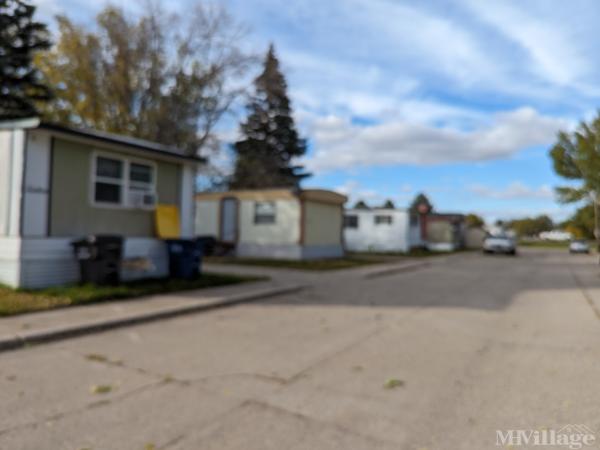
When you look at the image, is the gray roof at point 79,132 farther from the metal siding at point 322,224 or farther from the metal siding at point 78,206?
the metal siding at point 322,224

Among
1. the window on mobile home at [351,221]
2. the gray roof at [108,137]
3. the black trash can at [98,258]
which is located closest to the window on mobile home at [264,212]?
the gray roof at [108,137]

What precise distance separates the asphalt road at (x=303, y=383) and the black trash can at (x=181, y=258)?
3602mm

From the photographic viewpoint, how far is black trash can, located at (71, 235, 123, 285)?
8.91m

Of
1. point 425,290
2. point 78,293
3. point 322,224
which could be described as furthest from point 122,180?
point 322,224

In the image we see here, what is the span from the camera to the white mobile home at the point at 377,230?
29.5 meters

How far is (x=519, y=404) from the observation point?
3729mm

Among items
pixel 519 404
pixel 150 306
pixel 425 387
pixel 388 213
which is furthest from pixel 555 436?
pixel 388 213

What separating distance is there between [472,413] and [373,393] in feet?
2.76

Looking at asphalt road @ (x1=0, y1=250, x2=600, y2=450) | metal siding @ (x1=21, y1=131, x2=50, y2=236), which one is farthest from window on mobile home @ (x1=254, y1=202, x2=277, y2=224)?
asphalt road @ (x1=0, y1=250, x2=600, y2=450)

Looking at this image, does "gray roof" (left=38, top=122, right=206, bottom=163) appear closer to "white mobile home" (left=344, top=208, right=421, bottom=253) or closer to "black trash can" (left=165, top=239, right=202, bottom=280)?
"black trash can" (left=165, top=239, right=202, bottom=280)

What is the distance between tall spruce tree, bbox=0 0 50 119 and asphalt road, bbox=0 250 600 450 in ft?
62.3

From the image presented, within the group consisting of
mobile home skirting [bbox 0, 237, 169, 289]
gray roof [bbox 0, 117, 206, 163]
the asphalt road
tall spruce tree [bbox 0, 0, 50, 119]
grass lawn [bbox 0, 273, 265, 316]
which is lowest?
the asphalt road

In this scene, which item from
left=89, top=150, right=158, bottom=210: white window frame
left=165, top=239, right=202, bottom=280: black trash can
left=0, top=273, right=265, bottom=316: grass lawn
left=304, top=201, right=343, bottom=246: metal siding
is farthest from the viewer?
left=304, top=201, right=343, bottom=246: metal siding

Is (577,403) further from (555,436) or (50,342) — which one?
(50,342)
